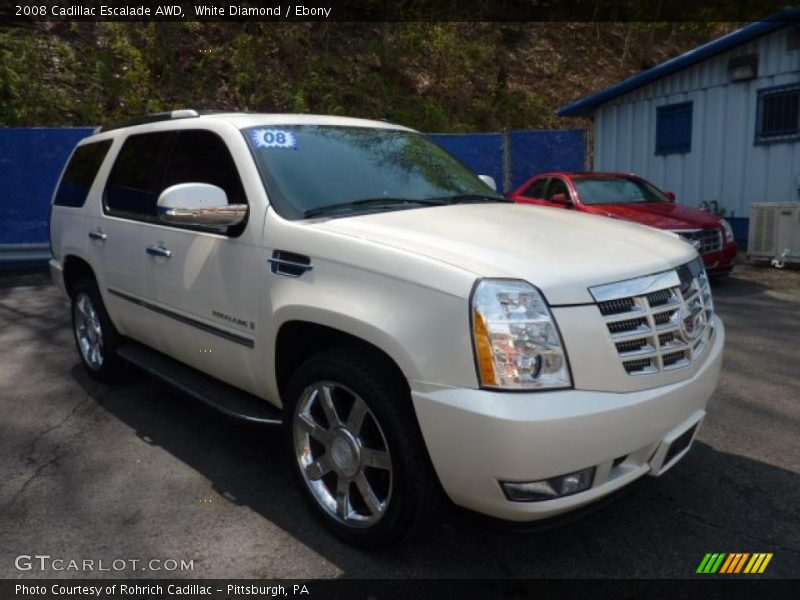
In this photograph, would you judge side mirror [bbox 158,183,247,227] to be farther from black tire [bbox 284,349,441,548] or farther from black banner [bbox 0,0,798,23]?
black banner [bbox 0,0,798,23]

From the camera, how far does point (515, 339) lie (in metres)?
2.36

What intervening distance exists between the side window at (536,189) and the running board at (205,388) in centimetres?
725

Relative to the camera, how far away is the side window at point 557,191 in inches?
384

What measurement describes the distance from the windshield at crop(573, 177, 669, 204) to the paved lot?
16.0 feet

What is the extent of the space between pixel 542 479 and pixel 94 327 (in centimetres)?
381

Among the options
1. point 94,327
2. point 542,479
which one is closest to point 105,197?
point 94,327

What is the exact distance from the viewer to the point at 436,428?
244 cm

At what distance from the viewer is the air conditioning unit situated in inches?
386

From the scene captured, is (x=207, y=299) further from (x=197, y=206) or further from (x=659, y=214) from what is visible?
(x=659, y=214)

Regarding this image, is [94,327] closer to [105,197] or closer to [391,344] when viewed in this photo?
[105,197]

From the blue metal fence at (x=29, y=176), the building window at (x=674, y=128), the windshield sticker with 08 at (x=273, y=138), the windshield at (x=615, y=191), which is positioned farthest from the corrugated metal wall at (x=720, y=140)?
the windshield sticker with 08 at (x=273, y=138)

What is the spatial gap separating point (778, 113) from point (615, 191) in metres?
3.42

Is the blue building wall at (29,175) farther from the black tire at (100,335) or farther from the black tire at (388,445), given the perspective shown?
the black tire at (388,445)

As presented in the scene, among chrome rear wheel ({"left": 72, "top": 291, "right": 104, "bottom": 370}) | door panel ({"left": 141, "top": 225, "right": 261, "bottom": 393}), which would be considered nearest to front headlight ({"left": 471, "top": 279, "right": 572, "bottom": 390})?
door panel ({"left": 141, "top": 225, "right": 261, "bottom": 393})
